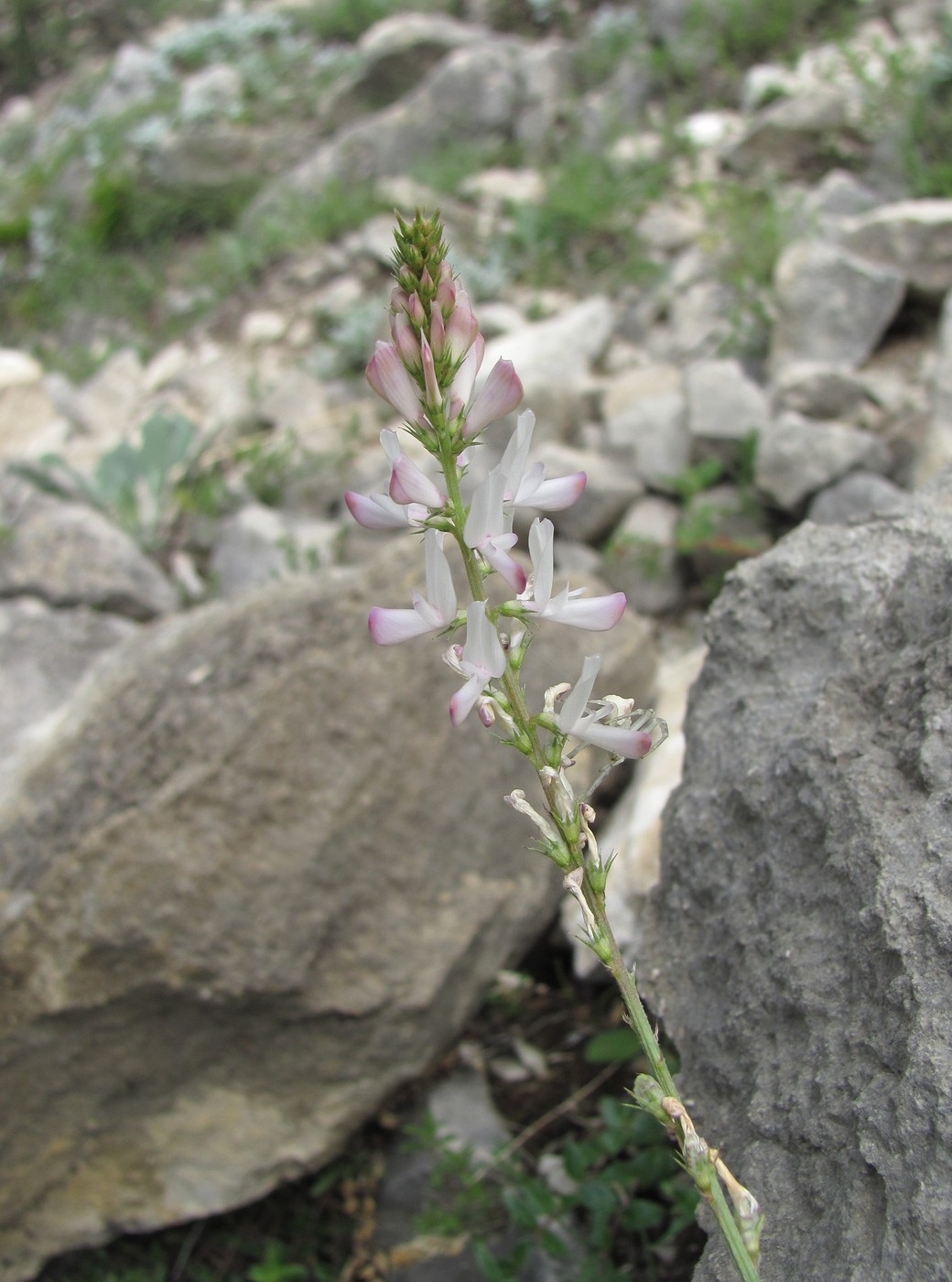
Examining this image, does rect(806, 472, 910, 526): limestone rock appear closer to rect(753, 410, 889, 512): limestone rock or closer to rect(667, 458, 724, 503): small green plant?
rect(753, 410, 889, 512): limestone rock

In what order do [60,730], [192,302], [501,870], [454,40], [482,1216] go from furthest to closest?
[454,40] < [192,302] < [60,730] < [501,870] < [482,1216]

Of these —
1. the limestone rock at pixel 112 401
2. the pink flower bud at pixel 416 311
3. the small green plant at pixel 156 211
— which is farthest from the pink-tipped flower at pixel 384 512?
the small green plant at pixel 156 211

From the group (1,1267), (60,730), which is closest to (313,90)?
(60,730)

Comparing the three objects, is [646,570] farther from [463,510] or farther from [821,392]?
[463,510]

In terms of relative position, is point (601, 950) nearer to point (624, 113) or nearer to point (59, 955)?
point (59, 955)

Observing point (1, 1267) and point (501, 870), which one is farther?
point (501, 870)
